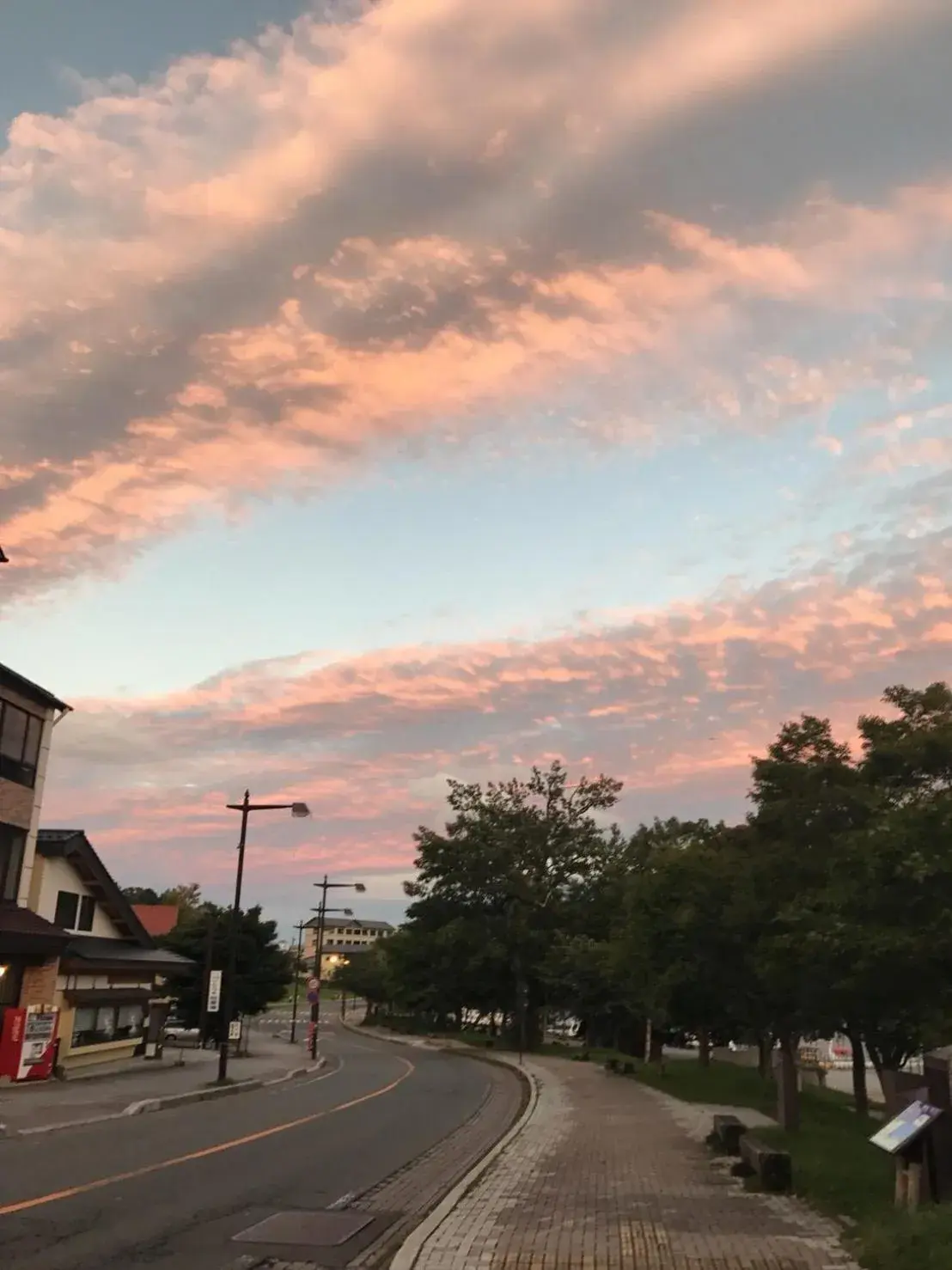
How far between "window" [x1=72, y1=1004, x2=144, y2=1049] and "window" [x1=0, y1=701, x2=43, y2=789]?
838cm

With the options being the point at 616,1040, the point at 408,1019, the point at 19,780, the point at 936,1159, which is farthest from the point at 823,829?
the point at 408,1019

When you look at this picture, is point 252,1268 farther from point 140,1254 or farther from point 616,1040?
point 616,1040

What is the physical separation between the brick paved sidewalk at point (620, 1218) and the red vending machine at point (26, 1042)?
15579mm

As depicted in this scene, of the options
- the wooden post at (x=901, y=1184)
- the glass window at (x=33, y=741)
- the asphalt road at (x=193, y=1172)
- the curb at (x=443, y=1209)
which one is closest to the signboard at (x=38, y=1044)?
the asphalt road at (x=193, y=1172)

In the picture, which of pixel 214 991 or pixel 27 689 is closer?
pixel 27 689

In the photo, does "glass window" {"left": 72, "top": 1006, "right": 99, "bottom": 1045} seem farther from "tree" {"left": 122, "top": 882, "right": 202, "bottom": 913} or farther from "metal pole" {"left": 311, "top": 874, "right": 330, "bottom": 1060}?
"tree" {"left": 122, "top": 882, "right": 202, "bottom": 913}

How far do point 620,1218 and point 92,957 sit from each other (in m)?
26.0

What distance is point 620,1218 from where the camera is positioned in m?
10.8

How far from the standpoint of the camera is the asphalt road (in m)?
9.52

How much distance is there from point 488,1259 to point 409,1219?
2.99m

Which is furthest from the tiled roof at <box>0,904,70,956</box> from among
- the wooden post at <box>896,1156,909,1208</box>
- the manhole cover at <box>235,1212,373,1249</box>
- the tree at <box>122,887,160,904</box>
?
the tree at <box>122,887,160,904</box>

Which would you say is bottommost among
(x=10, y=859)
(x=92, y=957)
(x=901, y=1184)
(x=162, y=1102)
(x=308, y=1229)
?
(x=162, y=1102)

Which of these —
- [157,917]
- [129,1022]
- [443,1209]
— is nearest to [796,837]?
[443,1209]

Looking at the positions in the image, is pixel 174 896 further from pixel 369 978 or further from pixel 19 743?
A: pixel 19 743
